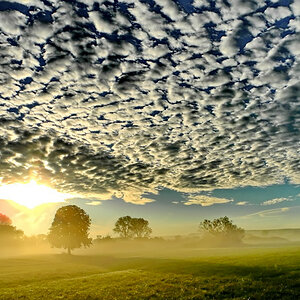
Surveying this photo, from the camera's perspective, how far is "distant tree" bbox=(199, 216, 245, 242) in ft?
540

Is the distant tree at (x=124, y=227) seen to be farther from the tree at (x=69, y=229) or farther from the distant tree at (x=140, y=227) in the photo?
the tree at (x=69, y=229)

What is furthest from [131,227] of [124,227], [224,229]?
[224,229]

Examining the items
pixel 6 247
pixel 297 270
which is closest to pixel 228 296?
pixel 297 270

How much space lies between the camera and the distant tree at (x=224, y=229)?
164500 mm

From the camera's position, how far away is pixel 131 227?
16788cm

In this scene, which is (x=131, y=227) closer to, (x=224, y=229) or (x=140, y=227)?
(x=140, y=227)

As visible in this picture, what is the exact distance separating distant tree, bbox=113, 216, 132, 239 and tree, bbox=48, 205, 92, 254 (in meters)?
57.0

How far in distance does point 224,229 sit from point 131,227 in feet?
190

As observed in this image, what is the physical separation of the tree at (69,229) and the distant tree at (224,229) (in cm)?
8809

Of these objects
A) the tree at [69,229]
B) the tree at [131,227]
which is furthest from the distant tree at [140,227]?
the tree at [69,229]

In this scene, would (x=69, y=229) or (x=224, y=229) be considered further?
(x=224, y=229)

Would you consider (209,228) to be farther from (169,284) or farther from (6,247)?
(169,284)

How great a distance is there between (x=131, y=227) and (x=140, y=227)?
6.75m

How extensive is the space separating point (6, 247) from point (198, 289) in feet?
561
